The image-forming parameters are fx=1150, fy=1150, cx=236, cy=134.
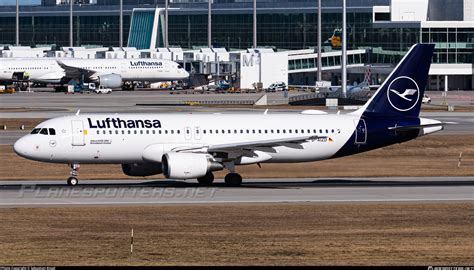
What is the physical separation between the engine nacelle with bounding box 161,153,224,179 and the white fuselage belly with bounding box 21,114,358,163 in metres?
1.82

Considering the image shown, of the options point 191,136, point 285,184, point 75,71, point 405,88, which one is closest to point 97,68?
point 75,71

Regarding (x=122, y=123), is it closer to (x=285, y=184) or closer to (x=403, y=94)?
(x=285, y=184)

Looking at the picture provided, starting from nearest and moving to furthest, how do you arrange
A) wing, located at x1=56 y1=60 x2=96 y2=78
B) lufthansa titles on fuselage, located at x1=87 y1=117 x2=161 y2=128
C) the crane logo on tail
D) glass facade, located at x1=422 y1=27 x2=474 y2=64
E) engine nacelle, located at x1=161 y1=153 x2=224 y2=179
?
engine nacelle, located at x1=161 y1=153 x2=224 y2=179 < lufthansa titles on fuselage, located at x1=87 y1=117 x2=161 y2=128 < the crane logo on tail < wing, located at x1=56 y1=60 x2=96 y2=78 < glass facade, located at x1=422 y1=27 x2=474 y2=64

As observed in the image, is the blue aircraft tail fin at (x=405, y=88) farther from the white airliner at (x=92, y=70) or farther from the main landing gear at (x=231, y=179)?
the white airliner at (x=92, y=70)

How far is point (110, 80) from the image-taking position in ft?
603

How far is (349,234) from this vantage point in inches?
1660

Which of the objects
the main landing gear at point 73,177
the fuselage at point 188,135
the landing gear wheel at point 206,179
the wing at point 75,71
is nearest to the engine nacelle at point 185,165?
the fuselage at point 188,135

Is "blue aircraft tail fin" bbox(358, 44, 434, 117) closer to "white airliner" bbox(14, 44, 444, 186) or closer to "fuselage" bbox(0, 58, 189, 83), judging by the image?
"white airliner" bbox(14, 44, 444, 186)

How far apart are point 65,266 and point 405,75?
3168 cm

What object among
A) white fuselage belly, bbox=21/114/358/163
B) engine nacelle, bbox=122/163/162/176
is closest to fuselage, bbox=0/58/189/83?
white fuselage belly, bbox=21/114/358/163

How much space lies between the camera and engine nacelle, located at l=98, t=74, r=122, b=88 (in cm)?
18331

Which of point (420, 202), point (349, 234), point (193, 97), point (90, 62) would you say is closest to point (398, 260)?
point (349, 234)

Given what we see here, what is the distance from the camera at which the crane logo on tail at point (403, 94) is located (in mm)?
61844

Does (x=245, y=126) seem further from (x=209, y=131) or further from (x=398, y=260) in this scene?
(x=398, y=260)
